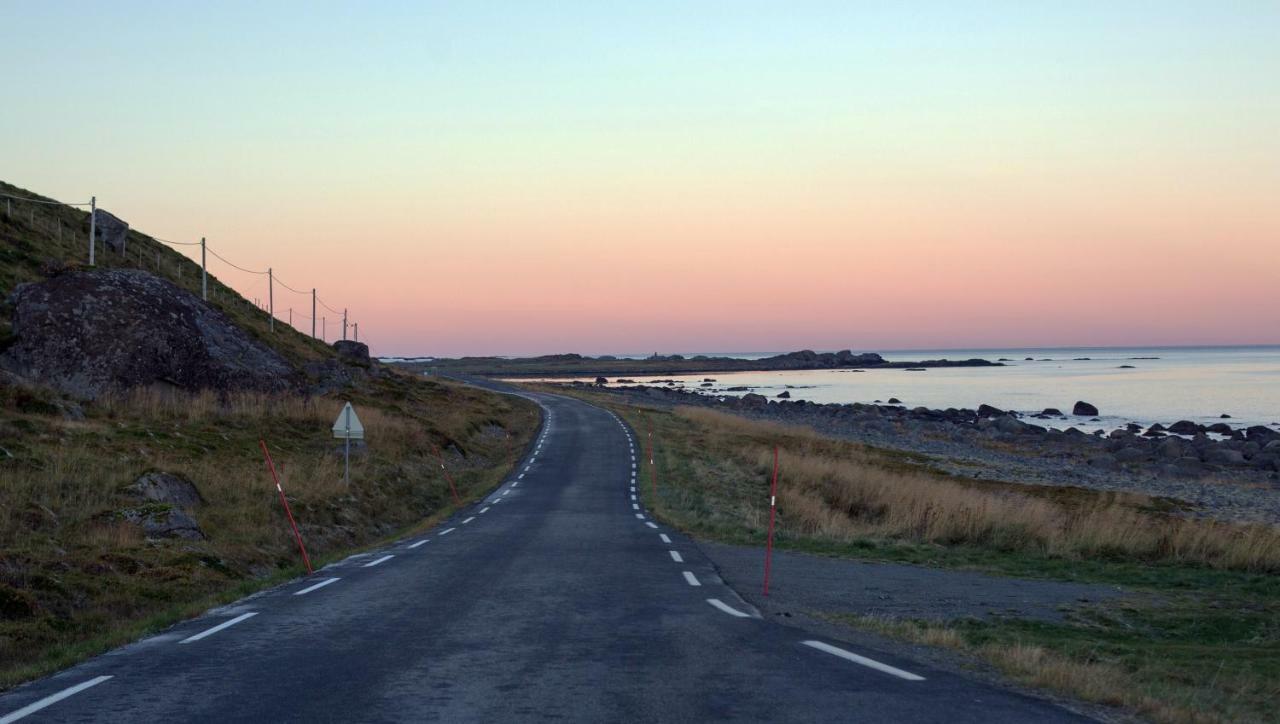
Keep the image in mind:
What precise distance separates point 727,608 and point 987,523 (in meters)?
13.4

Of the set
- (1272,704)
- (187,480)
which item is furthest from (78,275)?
(1272,704)

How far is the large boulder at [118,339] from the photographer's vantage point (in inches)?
1197

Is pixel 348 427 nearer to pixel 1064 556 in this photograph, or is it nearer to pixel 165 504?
pixel 165 504

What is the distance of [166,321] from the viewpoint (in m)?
33.6

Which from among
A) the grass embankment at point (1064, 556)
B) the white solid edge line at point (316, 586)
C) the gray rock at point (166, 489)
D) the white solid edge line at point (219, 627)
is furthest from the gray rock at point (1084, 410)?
the white solid edge line at point (219, 627)

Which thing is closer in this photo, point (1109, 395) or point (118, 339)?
point (118, 339)

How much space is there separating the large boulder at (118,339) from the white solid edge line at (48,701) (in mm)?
25294

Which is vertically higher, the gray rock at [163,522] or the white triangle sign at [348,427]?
the white triangle sign at [348,427]

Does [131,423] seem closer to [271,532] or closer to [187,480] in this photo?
[187,480]

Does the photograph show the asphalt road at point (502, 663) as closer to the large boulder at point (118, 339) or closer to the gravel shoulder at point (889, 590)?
the gravel shoulder at point (889, 590)

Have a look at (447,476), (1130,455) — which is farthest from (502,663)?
(1130,455)

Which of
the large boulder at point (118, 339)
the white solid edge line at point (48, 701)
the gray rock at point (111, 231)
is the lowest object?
the white solid edge line at point (48, 701)

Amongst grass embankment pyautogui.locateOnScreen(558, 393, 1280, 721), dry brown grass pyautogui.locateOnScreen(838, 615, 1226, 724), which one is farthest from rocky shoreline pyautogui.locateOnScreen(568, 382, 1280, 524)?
dry brown grass pyautogui.locateOnScreen(838, 615, 1226, 724)

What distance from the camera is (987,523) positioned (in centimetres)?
2245
